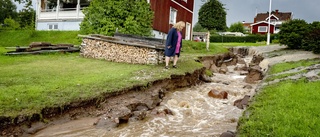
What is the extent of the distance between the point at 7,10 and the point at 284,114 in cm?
7267

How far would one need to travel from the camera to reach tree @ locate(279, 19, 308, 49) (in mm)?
21181

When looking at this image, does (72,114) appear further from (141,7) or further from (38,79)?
(141,7)

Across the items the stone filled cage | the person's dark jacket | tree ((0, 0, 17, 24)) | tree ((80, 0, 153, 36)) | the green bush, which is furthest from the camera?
tree ((0, 0, 17, 24))

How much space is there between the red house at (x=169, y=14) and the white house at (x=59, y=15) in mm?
8107

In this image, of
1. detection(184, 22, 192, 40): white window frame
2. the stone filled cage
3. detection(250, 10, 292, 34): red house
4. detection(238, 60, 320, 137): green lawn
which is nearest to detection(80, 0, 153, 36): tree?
the stone filled cage

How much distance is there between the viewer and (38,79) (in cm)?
823

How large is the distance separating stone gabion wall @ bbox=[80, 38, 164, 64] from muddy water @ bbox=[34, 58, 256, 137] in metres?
3.13

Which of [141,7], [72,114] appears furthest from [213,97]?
[141,7]

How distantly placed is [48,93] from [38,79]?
165 centimetres

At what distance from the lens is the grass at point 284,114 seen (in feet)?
15.3

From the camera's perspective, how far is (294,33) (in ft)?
70.2

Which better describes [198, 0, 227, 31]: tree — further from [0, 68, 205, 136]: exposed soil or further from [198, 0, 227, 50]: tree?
[0, 68, 205, 136]: exposed soil

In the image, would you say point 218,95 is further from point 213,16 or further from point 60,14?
point 60,14

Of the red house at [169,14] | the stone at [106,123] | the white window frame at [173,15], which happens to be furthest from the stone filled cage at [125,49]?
the white window frame at [173,15]
